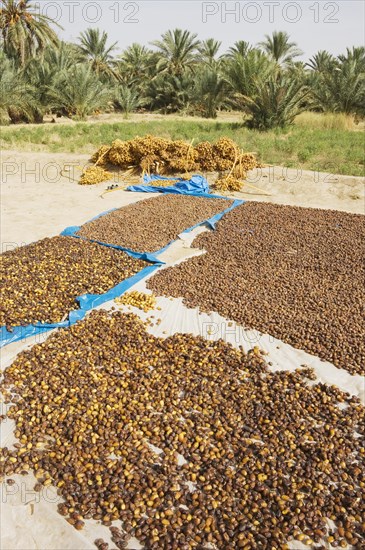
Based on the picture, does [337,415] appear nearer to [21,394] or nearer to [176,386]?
[176,386]

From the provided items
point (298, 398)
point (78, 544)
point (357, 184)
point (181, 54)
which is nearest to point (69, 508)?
point (78, 544)

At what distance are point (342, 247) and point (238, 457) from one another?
4.25 metres

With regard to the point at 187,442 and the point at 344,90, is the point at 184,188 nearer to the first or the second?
the point at 187,442

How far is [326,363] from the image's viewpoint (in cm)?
375

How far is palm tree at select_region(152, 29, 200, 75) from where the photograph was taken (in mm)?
26094

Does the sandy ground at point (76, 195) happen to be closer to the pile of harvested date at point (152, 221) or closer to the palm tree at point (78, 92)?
the pile of harvested date at point (152, 221)

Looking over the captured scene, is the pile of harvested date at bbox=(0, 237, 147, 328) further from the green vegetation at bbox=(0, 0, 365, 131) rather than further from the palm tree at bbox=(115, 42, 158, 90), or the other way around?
the palm tree at bbox=(115, 42, 158, 90)

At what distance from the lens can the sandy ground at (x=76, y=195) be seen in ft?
24.5

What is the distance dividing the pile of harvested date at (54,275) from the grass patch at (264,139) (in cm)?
707

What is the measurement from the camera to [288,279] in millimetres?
5195

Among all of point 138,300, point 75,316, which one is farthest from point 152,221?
point 75,316

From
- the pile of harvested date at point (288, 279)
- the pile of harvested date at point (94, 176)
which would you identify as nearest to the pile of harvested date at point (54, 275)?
the pile of harvested date at point (288, 279)

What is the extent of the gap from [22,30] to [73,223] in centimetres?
1895

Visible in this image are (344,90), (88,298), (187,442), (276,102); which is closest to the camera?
(187,442)
